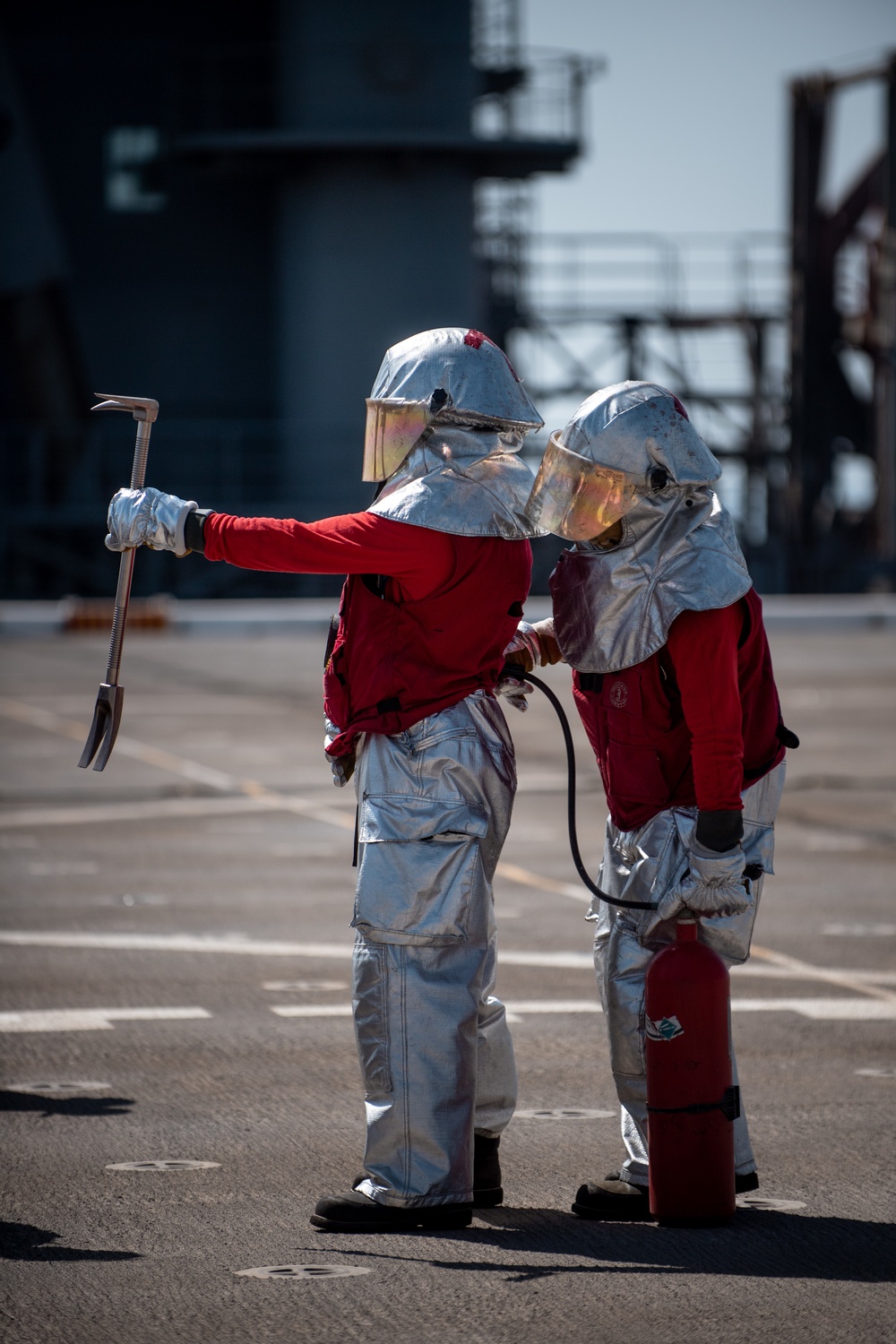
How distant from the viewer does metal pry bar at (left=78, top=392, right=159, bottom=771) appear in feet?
16.3

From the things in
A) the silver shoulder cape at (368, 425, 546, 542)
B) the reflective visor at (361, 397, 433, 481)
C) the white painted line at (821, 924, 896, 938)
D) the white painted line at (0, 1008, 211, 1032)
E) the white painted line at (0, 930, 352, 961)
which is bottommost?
the white painted line at (821, 924, 896, 938)

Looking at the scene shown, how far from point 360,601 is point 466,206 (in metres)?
31.2

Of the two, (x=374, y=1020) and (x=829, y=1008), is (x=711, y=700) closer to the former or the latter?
(x=374, y=1020)

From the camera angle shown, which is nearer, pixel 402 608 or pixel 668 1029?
pixel 668 1029

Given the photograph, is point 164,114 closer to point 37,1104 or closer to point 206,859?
point 206,859

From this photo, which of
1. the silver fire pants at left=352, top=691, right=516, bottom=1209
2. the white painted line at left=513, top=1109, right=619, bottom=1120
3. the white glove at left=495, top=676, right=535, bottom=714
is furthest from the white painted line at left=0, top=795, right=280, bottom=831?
the silver fire pants at left=352, top=691, right=516, bottom=1209

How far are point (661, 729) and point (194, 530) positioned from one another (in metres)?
1.20

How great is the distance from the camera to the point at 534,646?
5.35 meters

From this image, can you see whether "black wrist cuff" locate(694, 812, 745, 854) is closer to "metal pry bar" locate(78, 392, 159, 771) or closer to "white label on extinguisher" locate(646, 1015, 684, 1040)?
"white label on extinguisher" locate(646, 1015, 684, 1040)

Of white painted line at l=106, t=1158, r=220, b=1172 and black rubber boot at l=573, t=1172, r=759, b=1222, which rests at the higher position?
black rubber boot at l=573, t=1172, r=759, b=1222

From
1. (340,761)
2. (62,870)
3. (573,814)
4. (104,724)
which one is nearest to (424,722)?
(340,761)

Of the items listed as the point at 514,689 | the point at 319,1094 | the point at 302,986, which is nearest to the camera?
the point at 514,689

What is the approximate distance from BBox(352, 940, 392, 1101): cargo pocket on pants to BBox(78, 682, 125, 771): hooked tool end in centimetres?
87

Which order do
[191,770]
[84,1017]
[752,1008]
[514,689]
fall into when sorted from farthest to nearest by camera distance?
[191,770] → [752,1008] → [84,1017] → [514,689]
